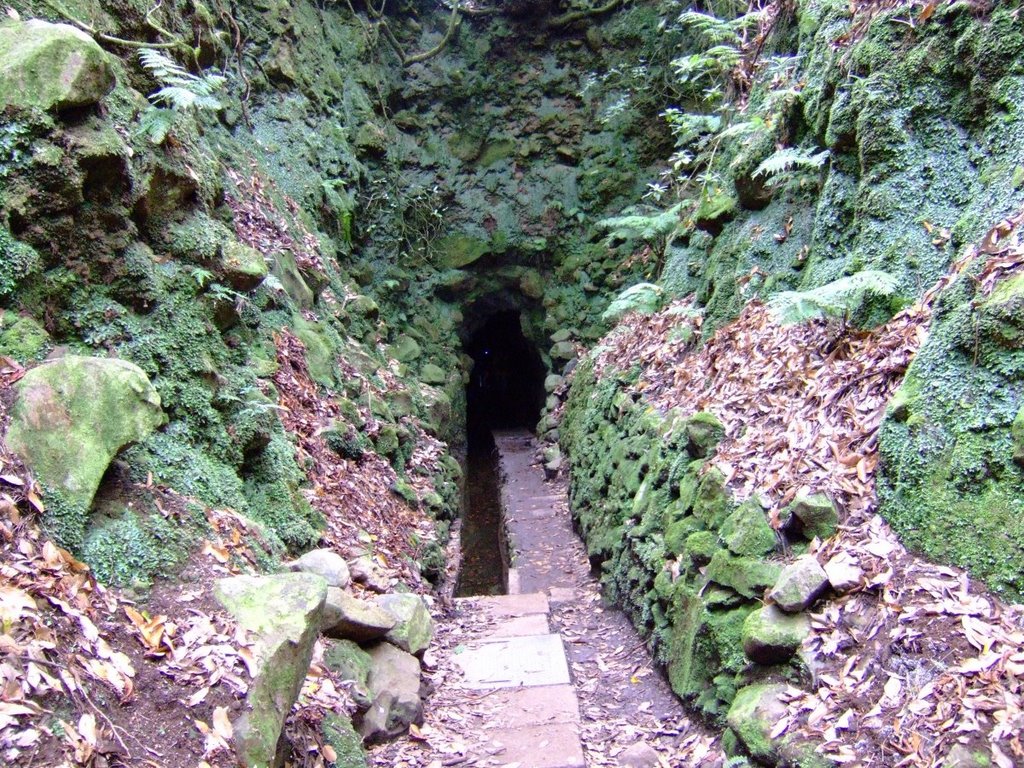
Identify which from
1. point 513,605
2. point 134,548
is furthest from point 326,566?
point 513,605

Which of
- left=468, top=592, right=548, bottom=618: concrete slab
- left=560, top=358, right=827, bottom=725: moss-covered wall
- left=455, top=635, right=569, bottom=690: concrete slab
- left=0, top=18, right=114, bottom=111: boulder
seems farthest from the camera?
left=468, top=592, right=548, bottom=618: concrete slab

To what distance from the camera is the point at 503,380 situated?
896 inches

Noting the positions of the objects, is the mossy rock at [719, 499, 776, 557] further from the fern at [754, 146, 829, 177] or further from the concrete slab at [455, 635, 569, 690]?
the fern at [754, 146, 829, 177]

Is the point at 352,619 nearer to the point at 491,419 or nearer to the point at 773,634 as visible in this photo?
the point at 773,634

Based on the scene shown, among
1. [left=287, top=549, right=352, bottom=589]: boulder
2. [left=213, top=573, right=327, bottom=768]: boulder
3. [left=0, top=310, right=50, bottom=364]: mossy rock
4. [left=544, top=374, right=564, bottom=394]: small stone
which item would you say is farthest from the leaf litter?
[left=544, top=374, right=564, bottom=394]: small stone

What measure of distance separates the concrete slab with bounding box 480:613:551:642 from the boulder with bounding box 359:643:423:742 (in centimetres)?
145

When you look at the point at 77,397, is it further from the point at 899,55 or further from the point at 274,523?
the point at 899,55

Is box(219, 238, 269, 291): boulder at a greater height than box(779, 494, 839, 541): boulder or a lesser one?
greater

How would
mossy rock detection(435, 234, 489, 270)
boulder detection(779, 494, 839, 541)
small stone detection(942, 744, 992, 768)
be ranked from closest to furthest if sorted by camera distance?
small stone detection(942, 744, 992, 768), boulder detection(779, 494, 839, 541), mossy rock detection(435, 234, 489, 270)

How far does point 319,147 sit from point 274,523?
8.13 metres

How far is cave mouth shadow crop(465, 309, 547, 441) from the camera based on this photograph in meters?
19.8

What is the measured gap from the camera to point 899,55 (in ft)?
16.3

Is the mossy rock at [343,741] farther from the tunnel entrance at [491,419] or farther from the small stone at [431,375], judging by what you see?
the small stone at [431,375]

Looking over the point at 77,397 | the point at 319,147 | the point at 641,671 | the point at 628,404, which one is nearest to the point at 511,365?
the point at 319,147
